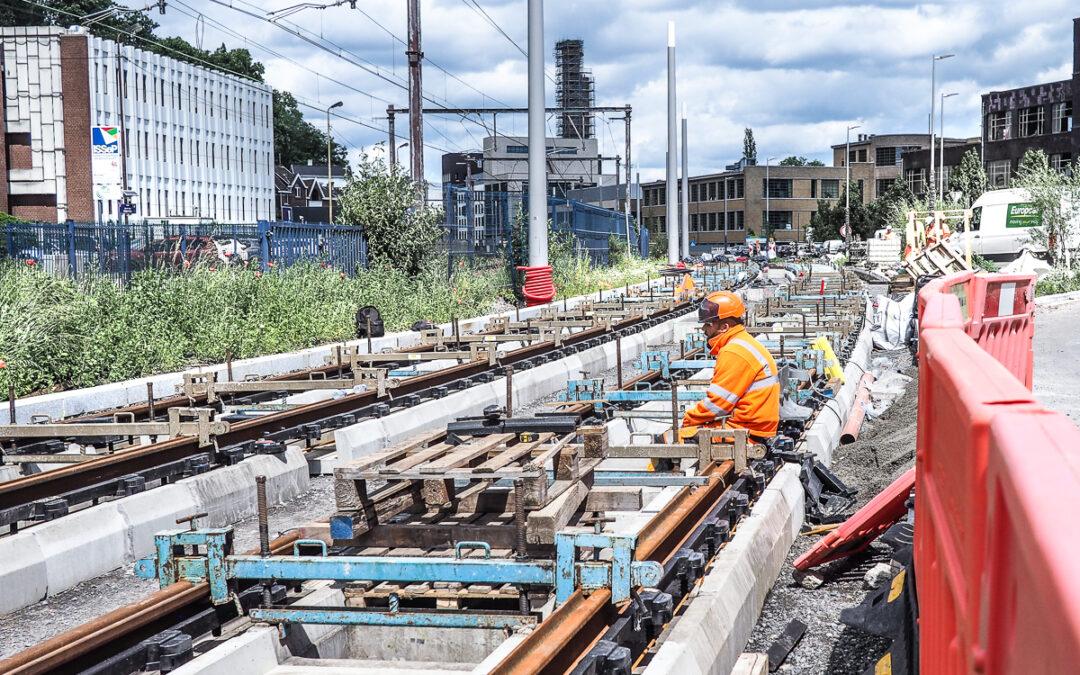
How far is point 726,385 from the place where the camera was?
348 inches

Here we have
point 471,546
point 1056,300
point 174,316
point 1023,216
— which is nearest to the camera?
point 471,546

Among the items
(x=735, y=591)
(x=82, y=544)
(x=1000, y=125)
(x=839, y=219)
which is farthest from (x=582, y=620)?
(x=839, y=219)

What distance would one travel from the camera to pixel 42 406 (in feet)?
40.9

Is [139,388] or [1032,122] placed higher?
[1032,122]

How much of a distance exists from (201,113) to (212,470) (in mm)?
76714

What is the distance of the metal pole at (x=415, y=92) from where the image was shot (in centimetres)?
2848

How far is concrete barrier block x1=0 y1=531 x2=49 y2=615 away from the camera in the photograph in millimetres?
7199

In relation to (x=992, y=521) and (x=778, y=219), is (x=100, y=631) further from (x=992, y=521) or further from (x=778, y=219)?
(x=778, y=219)

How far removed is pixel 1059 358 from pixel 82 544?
14387 millimetres

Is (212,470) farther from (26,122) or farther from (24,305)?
(26,122)

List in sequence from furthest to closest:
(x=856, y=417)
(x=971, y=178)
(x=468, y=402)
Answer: (x=971, y=178), (x=468, y=402), (x=856, y=417)

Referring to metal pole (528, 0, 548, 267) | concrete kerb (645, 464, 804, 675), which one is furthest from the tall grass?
concrete kerb (645, 464, 804, 675)

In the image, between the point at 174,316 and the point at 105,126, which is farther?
the point at 105,126

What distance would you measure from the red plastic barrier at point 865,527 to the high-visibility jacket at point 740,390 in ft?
4.99
